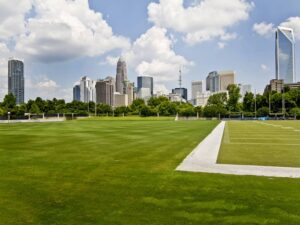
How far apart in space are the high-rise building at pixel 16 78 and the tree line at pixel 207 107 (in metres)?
73.0

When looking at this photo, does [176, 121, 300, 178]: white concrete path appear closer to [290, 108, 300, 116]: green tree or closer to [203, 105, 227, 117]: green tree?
[203, 105, 227, 117]: green tree

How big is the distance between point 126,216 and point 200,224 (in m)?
1.07

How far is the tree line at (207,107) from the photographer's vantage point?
105 metres

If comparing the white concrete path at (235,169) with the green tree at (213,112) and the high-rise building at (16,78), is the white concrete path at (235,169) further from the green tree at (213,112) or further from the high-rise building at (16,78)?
the high-rise building at (16,78)

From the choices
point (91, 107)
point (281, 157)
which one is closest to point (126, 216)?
point (281, 157)

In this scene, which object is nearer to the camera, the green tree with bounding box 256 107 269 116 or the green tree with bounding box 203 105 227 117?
the green tree with bounding box 203 105 227 117

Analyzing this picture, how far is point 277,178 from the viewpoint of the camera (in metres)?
7.29

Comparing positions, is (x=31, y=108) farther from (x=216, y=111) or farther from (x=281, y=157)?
(x=281, y=157)

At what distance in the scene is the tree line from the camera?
105 metres

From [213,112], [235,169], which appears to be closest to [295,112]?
[213,112]

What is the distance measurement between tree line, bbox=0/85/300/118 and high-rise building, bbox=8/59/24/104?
73013mm

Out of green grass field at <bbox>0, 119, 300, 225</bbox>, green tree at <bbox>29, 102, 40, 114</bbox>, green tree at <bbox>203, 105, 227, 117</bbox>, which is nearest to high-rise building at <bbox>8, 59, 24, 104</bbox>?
green tree at <bbox>29, 102, 40, 114</bbox>

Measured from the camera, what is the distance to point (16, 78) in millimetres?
188375

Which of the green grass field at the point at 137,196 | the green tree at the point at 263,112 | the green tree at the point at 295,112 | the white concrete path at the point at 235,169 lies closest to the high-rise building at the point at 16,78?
the green tree at the point at 263,112
